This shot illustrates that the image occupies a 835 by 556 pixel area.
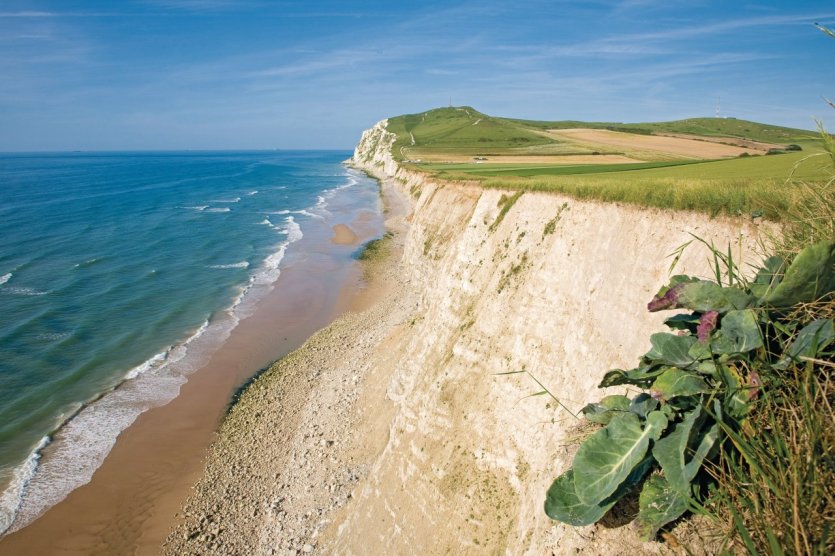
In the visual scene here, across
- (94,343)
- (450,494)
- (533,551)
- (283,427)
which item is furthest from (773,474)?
(94,343)

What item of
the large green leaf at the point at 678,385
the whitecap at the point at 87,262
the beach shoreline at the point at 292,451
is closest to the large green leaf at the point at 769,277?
the large green leaf at the point at 678,385

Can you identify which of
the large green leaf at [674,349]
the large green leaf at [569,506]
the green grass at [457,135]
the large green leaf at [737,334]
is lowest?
the large green leaf at [569,506]

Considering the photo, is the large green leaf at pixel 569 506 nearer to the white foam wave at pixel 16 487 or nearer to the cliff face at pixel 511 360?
the cliff face at pixel 511 360

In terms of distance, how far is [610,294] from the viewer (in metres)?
11.8

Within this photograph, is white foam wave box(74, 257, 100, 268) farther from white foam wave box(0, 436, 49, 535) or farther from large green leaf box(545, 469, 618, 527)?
large green leaf box(545, 469, 618, 527)

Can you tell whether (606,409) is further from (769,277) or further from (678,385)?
(769,277)

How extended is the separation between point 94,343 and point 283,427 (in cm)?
1723

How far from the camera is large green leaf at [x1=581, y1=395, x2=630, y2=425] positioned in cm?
431

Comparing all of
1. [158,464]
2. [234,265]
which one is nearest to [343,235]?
[234,265]

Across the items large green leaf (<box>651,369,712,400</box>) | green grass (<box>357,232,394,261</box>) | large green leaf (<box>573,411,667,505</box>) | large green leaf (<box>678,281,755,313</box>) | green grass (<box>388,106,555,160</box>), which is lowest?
green grass (<box>357,232,394,261</box>)

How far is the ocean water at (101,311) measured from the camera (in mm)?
21188

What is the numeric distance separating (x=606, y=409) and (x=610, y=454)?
565 mm

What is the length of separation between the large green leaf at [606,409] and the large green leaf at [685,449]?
0.64 meters

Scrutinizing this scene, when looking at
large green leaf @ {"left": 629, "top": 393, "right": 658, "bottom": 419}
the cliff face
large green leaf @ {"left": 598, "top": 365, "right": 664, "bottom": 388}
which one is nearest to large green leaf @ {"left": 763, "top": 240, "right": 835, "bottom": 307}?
large green leaf @ {"left": 598, "top": 365, "right": 664, "bottom": 388}
